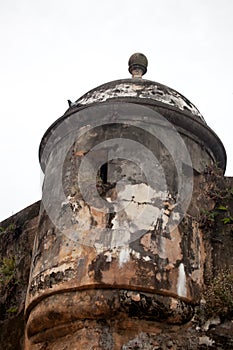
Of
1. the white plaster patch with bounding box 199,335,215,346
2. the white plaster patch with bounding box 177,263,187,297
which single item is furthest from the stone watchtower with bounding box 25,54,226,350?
the white plaster patch with bounding box 199,335,215,346

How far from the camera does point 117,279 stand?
16.7ft

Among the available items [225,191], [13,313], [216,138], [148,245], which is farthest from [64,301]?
[216,138]

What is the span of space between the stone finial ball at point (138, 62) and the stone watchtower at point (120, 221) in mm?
472

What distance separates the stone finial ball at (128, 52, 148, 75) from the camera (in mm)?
7086

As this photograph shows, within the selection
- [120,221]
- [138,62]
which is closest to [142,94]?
[138,62]

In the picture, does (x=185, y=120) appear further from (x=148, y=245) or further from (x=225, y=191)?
(x=148, y=245)

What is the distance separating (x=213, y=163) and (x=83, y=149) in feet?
4.92

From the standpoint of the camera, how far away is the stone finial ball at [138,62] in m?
7.09

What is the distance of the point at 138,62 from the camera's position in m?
7.12

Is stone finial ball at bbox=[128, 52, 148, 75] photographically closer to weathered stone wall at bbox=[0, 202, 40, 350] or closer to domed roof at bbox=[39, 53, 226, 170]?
domed roof at bbox=[39, 53, 226, 170]

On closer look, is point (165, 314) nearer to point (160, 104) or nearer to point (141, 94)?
point (160, 104)

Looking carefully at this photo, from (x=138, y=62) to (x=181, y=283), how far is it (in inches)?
119

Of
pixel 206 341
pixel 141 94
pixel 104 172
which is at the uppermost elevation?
pixel 141 94

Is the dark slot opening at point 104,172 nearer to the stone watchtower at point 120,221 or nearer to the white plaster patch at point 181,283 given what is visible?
the stone watchtower at point 120,221
